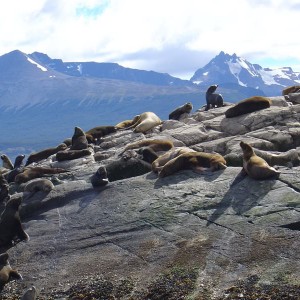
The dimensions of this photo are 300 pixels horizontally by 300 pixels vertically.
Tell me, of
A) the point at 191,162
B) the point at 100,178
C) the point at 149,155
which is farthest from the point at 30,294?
the point at 149,155

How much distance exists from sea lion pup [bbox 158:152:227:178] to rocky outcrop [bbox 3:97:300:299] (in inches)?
9.2

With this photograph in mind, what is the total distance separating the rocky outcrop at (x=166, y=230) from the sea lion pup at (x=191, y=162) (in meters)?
0.23

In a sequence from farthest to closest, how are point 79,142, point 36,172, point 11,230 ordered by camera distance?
point 79,142, point 36,172, point 11,230

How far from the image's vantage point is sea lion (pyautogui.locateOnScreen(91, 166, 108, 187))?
1577 cm

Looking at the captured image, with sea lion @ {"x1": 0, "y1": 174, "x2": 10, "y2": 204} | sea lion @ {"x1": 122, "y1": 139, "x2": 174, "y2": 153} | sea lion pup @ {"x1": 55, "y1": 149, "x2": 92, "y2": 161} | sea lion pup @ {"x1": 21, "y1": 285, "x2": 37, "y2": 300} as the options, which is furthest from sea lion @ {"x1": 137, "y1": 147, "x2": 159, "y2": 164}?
sea lion pup @ {"x1": 21, "y1": 285, "x2": 37, "y2": 300}

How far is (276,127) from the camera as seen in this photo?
19.6 metres

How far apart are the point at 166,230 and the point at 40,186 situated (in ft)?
17.5

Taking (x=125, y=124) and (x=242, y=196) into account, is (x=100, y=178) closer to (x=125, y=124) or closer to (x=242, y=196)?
(x=242, y=196)

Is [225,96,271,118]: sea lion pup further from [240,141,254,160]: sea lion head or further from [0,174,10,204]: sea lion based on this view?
[0,174,10,204]: sea lion

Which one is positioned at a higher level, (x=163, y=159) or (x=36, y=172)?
(x=163, y=159)

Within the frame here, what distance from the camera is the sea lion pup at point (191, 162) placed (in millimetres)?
15477

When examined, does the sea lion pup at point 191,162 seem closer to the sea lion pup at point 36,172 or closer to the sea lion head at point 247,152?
the sea lion head at point 247,152

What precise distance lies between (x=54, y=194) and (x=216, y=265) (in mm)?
6608

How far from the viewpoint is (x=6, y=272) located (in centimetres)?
1230
